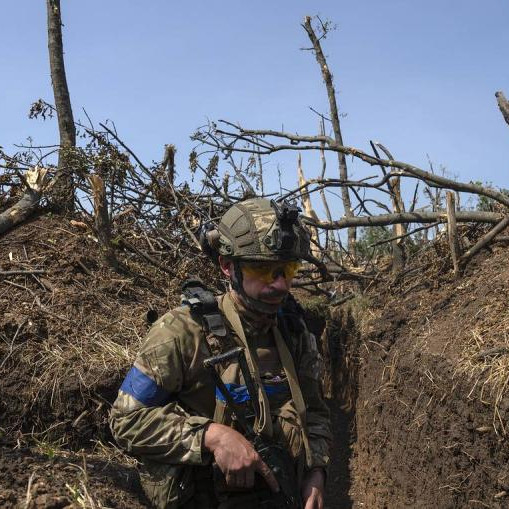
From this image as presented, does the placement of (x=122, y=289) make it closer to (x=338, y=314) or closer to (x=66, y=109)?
(x=338, y=314)

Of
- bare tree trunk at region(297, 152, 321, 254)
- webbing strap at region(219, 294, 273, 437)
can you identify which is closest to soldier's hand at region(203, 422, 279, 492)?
webbing strap at region(219, 294, 273, 437)

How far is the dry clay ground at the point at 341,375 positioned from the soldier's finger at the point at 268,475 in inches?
28.2

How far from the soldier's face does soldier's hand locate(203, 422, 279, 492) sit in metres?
0.49

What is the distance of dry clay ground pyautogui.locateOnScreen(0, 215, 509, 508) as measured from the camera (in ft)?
13.0

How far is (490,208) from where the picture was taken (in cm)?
705

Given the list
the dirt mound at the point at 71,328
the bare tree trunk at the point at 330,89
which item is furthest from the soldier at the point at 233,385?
the bare tree trunk at the point at 330,89

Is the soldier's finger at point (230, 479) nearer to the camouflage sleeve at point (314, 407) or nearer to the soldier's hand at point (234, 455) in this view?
the soldier's hand at point (234, 455)

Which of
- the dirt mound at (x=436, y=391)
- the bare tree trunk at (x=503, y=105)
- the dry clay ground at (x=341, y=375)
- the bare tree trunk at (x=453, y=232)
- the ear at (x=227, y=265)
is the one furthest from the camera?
the bare tree trunk at (x=503, y=105)

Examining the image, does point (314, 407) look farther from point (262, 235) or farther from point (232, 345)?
point (262, 235)

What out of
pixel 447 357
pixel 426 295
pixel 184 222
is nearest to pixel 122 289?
pixel 184 222

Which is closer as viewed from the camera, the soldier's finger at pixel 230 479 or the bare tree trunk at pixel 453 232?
the soldier's finger at pixel 230 479

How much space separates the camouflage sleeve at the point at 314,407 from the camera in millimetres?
2689

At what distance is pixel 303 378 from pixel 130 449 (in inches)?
29.3

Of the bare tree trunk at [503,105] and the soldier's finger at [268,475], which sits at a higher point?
the bare tree trunk at [503,105]
